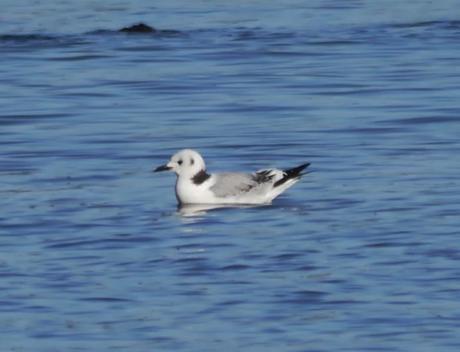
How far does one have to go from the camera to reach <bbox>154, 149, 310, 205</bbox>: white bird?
1712cm

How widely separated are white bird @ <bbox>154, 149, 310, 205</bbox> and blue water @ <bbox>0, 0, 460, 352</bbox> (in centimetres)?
17

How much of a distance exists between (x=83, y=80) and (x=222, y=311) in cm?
1381

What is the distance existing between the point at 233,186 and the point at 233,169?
187cm

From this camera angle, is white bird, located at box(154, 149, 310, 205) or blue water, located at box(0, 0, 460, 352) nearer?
blue water, located at box(0, 0, 460, 352)

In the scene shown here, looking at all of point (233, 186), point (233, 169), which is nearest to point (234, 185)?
point (233, 186)

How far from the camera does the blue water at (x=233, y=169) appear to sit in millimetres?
12227

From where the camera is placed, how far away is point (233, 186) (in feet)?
56.4

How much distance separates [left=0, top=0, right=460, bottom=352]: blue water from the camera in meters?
12.2

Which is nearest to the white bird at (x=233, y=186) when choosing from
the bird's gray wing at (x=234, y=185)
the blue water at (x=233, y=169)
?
the bird's gray wing at (x=234, y=185)

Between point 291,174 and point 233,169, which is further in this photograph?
point 233,169

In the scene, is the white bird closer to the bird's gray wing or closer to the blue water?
Result: the bird's gray wing

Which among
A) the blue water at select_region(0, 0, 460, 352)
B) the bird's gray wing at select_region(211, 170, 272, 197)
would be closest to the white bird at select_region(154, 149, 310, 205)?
the bird's gray wing at select_region(211, 170, 272, 197)

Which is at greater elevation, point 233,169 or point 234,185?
point 233,169

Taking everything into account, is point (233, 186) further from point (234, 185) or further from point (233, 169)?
point (233, 169)
